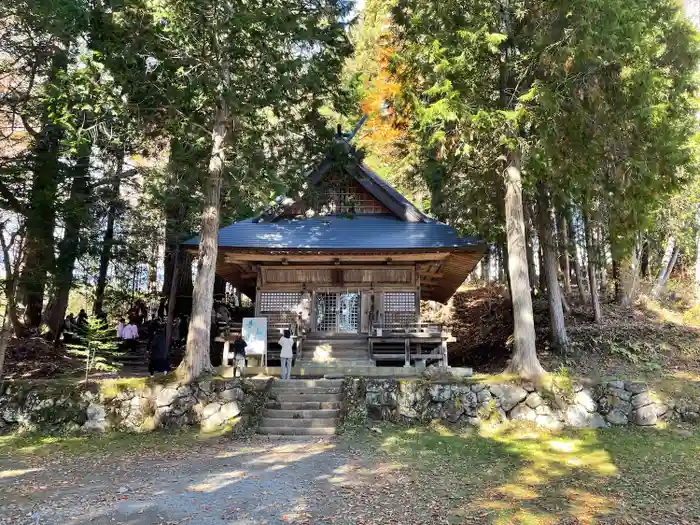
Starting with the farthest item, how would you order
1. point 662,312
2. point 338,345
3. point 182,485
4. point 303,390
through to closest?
point 662,312 → point 338,345 → point 303,390 → point 182,485

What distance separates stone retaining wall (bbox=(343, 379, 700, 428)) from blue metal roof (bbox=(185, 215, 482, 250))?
486 centimetres

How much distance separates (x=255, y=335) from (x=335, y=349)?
277 cm

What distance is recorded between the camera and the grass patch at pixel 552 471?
560cm

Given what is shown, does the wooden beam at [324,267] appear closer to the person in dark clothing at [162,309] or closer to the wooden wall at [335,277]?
the wooden wall at [335,277]

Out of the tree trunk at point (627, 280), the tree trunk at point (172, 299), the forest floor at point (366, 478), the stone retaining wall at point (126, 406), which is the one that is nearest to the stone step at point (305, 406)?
the stone retaining wall at point (126, 406)

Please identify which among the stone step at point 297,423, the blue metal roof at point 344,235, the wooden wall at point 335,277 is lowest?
the stone step at point 297,423

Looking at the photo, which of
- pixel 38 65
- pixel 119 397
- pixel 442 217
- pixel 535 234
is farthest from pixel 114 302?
pixel 535 234

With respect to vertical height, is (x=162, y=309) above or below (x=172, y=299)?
below

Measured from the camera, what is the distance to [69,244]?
599 inches

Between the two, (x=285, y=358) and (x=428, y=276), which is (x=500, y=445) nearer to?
(x=285, y=358)

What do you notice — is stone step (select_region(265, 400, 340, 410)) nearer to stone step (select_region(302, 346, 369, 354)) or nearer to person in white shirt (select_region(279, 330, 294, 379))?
person in white shirt (select_region(279, 330, 294, 379))

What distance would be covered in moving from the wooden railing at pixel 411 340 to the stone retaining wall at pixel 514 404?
3.36m

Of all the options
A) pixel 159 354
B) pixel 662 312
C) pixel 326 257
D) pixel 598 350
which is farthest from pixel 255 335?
pixel 662 312

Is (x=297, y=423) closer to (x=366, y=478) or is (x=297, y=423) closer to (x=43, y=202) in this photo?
(x=366, y=478)
